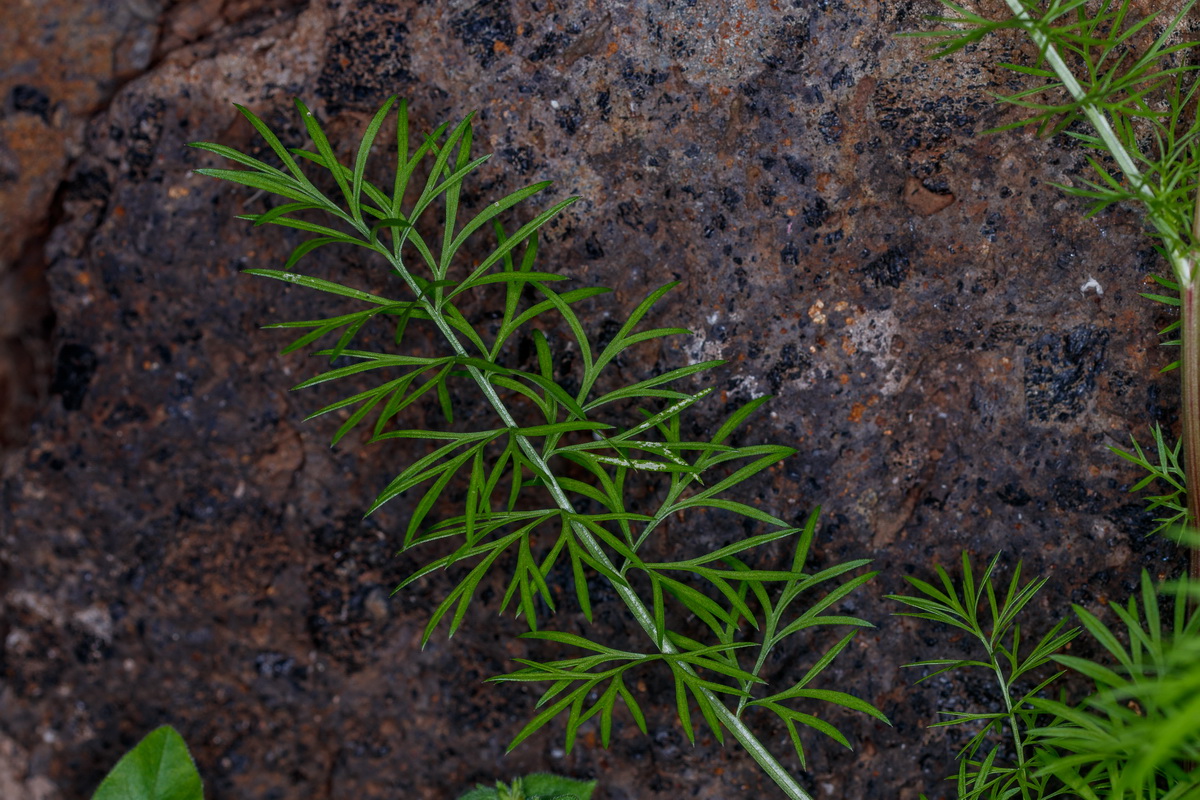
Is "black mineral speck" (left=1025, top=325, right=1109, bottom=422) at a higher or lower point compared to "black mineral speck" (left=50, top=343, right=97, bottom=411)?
higher

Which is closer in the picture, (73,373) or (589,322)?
(589,322)

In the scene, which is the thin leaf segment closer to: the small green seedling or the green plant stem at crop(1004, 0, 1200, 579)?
the green plant stem at crop(1004, 0, 1200, 579)

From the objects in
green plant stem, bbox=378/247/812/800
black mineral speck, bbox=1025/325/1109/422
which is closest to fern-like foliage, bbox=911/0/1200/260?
black mineral speck, bbox=1025/325/1109/422

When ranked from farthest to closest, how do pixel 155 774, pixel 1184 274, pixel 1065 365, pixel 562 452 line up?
pixel 155 774 → pixel 1065 365 → pixel 562 452 → pixel 1184 274

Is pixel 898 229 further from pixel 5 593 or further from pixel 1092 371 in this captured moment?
pixel 5 593

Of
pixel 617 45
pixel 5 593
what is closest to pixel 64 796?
pixel 5 593

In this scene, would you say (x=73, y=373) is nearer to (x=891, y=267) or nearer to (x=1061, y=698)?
(x=891, y=267)

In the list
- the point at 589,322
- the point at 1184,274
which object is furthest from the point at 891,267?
the point at 589,322

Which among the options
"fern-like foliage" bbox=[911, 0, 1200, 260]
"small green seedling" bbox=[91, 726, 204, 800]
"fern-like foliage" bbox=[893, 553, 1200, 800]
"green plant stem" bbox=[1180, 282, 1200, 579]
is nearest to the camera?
"fern-like foliage" bbox=[893, 553, 1200, 800]
